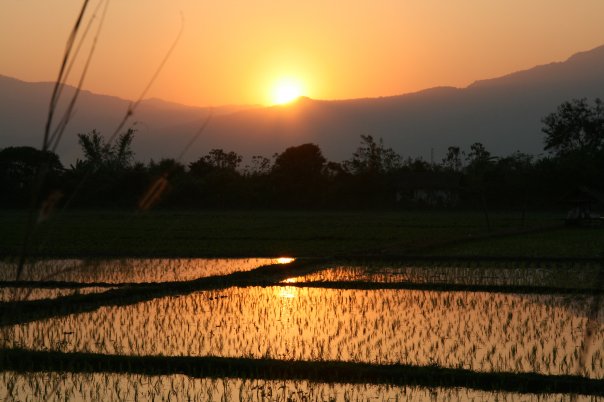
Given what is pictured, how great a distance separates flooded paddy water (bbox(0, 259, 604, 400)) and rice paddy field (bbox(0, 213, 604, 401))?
24mm

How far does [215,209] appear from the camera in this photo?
152ft

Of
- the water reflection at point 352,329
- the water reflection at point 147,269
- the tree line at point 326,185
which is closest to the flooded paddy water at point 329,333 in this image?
the water reflection at point 352,329

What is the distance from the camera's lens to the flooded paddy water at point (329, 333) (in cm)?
562

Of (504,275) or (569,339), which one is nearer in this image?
(569,339)

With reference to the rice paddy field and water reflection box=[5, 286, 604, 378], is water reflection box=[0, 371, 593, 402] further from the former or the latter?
water reflection box=[5, 286, 604, 378]

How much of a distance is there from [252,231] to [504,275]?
13479 mm

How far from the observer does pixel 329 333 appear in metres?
7.94

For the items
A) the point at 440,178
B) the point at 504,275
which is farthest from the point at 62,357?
the point at 440,178

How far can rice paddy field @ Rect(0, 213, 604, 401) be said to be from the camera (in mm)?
5516

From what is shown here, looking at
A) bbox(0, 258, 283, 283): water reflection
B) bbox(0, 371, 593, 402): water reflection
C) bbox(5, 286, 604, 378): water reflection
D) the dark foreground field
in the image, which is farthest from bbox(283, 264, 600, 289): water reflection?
bbox(0, 371, 593, 402): water reflection

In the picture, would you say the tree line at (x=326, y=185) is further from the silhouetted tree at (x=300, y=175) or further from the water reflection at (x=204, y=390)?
the water reflection at (x=204, y=390)

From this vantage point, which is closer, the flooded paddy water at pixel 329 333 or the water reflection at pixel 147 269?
the flooded paddy water at pixel 329 333

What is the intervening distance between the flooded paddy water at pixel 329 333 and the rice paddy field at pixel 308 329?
24mm

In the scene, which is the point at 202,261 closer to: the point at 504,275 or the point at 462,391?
the point at 504,275
